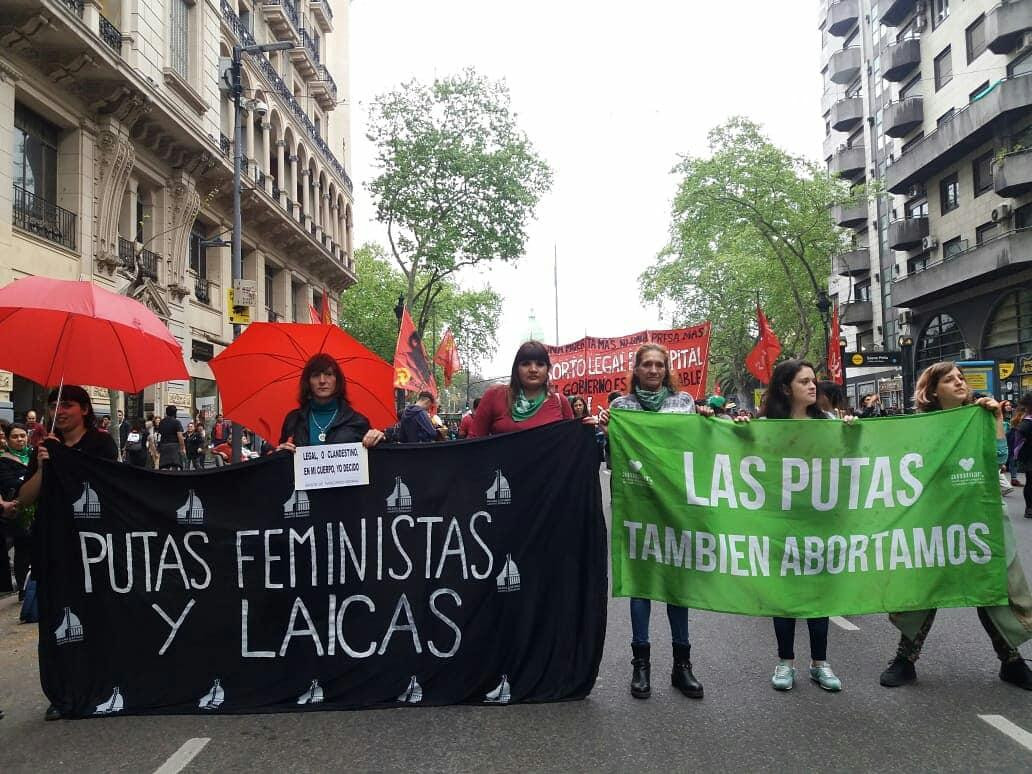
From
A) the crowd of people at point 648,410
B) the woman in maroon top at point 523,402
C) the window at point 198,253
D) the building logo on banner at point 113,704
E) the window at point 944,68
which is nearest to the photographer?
the building logo on banner at point 113,704

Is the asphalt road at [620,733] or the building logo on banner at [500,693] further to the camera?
the building logo on banner at [500,693]

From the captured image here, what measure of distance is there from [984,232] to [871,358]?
10.8 metres

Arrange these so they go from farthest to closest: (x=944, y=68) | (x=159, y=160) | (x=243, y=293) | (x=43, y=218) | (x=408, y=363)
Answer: (x=944, y=68)
(x=159, y=160)
(x=408, y=363)
(x=43, y=218)
(x=243, y=293)

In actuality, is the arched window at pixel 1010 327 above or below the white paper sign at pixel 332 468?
above

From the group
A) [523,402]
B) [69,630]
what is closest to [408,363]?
[523,402]

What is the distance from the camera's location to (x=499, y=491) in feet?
16.2

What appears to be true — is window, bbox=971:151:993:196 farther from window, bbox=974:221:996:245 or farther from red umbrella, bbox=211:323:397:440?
red umbrella, bbox=211:323:397:440

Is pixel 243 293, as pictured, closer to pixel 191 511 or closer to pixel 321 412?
pixel 321 412

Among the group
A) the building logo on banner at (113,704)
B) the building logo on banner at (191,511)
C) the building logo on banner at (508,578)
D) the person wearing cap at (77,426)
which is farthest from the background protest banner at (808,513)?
the person wearing cap at (77,426)

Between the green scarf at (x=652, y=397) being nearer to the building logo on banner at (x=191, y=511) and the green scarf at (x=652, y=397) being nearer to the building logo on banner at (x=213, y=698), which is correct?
the building logo on banner at (x=191, y=511)

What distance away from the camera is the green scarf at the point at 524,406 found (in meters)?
5.29

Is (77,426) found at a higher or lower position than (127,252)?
lower

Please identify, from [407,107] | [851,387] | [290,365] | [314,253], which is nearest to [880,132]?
→ [851,387]

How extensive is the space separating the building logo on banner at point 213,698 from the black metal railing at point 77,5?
17027 millimetres
